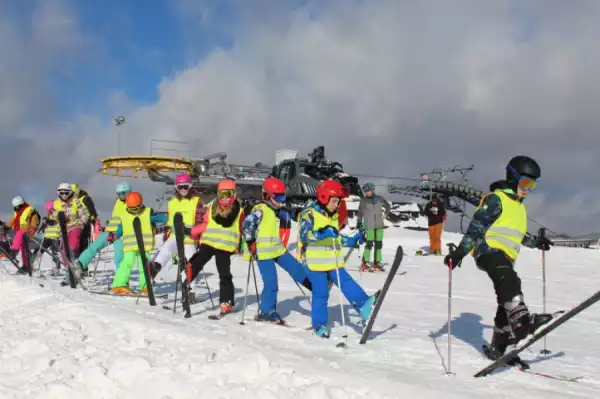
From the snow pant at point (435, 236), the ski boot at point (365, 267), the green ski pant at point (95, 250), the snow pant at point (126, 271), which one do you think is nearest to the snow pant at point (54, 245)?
the green ski pant at point (95, 250)

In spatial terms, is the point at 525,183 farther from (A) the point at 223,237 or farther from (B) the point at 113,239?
(B) the point at 113,239

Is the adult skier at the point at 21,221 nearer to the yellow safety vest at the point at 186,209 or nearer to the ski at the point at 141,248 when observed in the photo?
the yellow safety vest at the point at 186,209

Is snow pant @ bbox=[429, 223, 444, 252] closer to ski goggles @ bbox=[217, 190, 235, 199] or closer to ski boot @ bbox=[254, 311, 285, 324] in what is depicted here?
ski goggles @ bbox=[217, 190, 235, 199]

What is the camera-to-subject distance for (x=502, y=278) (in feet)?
15.2

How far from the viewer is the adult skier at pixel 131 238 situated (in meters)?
8.12

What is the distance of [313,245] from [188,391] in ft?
8.78

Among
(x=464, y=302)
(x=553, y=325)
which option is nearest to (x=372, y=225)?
(x=464, y=302)

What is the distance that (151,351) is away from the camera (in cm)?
428

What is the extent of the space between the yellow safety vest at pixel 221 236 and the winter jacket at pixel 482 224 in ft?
10.7

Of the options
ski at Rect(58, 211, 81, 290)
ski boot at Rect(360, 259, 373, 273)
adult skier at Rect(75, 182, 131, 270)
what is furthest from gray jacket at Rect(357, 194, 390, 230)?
ski at Rect(58, 211, 81, 290)

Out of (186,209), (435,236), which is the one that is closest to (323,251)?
(186,209)

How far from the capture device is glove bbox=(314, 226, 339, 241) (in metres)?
5.77

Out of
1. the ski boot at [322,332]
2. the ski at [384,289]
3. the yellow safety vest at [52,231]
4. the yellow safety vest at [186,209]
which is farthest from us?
the yellow safety vest at [52,231]

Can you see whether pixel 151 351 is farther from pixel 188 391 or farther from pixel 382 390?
pixel 382 390
